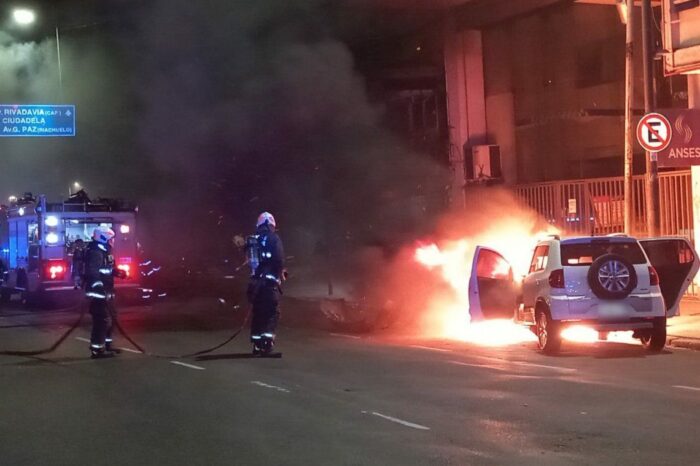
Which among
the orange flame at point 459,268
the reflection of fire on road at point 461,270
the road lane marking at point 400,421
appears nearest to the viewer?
the road lane marking at point 400,421

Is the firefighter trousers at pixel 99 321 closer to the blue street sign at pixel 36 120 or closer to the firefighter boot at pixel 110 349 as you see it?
the firefighter boot at pixel 110 349


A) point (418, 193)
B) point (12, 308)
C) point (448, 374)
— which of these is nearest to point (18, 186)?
point (12, 308)

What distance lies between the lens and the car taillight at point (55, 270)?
20.1 meters

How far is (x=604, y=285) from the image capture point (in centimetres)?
1071

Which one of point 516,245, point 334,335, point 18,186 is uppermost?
point 18,186

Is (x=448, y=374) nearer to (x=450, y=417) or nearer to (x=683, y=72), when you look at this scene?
(x=450, y=417)

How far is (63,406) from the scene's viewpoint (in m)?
7.95

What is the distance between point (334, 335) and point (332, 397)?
582 centimetres

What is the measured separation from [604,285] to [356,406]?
4.37m

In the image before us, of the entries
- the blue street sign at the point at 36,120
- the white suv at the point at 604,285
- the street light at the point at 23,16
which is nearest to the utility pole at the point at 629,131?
the white suv at the point at 604,285

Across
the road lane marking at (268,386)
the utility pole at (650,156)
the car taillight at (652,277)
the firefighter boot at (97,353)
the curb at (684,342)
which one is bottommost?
the curb at (684,342)

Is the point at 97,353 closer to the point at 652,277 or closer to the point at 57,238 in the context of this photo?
the point at 652,277

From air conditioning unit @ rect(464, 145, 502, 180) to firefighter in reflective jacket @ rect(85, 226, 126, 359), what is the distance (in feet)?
40.1

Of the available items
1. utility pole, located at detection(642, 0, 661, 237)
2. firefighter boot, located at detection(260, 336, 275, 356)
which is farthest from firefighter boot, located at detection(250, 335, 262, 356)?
utility pole, located at detection(642, 0, 661, 237)
